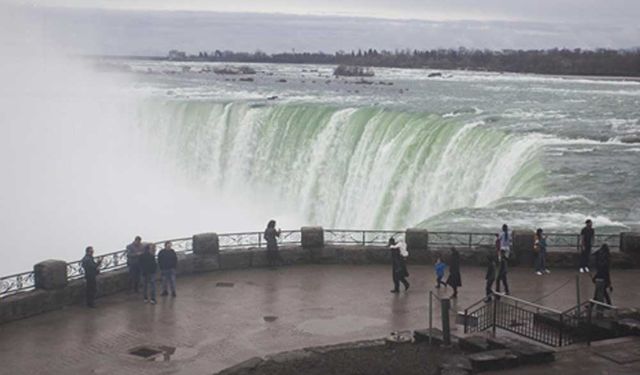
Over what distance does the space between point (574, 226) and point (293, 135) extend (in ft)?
61.0

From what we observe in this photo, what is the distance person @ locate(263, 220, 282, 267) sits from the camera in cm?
1816

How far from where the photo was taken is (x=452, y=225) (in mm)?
21891

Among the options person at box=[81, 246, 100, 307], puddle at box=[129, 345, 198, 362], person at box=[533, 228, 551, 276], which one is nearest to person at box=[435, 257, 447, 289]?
person at box=[533, 228, 551, 276]

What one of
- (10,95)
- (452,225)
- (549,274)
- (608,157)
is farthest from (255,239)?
(10,95)

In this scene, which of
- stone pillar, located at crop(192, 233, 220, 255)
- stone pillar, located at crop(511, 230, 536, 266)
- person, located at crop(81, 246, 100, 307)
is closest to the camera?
person, located at crop(81, 246, 100, 307)

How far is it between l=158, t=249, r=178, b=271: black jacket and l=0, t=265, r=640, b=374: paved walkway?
0.62 m

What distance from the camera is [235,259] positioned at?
18.4 metres

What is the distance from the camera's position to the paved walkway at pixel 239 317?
13.2 metres

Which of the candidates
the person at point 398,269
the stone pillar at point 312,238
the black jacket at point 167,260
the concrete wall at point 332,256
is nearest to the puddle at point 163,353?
the black jacket at point 167,260

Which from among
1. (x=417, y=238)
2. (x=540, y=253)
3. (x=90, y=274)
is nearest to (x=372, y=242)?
(x=417, y=238)

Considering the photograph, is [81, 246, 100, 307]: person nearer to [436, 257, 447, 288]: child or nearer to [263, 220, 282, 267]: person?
[263, 220, 282, 267]: person

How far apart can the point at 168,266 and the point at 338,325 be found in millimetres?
3515

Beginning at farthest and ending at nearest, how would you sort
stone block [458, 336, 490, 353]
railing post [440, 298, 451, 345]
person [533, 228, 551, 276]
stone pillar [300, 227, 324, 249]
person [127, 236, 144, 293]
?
Answer: 1. stone pillar [300, 227, 324, 249]
2. person [533, 228, 551, 276]
3. person [127, 236, 144, 293]
4. railing post [440, 298, 451, 345]
5. stone block [458, 336, 490, 353]

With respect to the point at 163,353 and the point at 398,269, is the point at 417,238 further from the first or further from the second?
the point at 163,353
